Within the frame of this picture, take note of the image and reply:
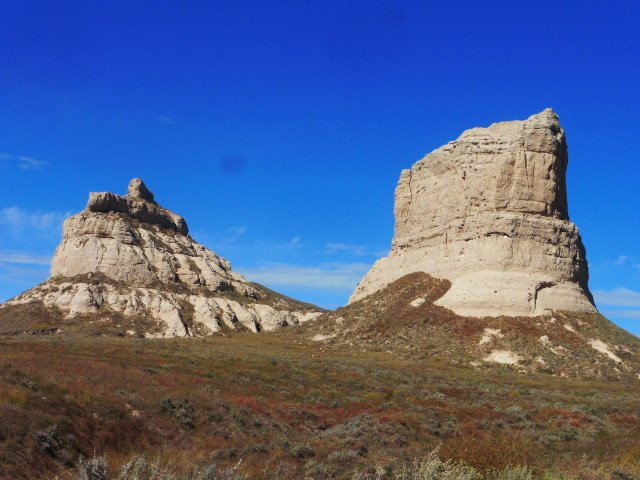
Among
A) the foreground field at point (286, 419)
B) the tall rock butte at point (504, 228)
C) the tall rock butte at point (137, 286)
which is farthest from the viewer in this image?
the tall rock butte at point (137, 286)

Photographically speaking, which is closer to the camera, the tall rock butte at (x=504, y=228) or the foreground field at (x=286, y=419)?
the foreground field at (x=286, y=419)

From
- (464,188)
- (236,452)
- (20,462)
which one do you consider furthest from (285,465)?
(464,188)

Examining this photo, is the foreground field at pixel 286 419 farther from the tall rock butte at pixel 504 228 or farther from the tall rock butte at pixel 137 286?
the tall rock butte at pixel 137 286

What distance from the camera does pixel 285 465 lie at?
15.5 meters

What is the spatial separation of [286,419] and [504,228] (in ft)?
149

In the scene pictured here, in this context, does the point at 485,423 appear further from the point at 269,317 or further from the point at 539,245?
the point at 269,317

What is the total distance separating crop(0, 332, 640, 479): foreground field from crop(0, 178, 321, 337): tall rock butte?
3895 cm

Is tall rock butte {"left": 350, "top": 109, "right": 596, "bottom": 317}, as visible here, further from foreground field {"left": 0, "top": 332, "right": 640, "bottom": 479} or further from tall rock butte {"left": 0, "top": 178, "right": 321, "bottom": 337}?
tall rock butte {"left": 0, "top": 178, "right": 321, "bottom": 337}

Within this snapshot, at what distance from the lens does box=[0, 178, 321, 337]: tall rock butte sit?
3130 inches

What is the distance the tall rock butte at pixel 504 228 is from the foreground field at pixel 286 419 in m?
19.1

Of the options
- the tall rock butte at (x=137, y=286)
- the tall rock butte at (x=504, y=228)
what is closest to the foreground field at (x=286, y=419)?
the tall rock butte at (x=504, y=228)

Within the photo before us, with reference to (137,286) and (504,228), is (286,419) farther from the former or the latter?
(137,286)

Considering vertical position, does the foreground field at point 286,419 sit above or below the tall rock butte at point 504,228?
below

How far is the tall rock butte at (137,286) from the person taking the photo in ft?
261
